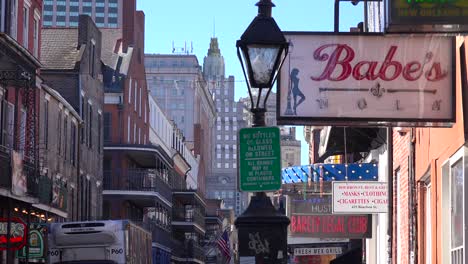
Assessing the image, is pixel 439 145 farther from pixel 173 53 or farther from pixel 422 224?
pixel 173 53

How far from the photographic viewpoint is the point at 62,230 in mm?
29094

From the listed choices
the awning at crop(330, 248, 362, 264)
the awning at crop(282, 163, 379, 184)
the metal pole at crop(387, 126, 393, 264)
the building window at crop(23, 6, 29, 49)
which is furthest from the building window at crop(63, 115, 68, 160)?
the metal pole at crop(387, 126, 393, 264)

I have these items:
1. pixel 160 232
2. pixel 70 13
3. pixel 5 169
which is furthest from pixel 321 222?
pixel 70 13

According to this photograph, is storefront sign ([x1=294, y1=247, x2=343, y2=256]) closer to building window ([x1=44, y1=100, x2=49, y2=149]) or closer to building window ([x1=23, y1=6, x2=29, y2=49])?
building window ([x1=23, y1=6, x2=29, y2=49])

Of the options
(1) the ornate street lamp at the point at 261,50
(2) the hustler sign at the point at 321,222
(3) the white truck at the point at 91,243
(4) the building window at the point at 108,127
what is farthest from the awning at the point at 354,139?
(4) the building window at the point at 108,127

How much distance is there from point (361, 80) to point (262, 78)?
197 centimetres

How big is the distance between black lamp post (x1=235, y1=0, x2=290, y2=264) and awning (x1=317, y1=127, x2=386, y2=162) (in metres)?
9.58

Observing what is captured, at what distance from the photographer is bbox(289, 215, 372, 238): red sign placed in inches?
867

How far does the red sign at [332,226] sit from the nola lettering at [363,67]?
A: 1054 centimetres

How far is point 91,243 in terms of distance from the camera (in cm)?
2892

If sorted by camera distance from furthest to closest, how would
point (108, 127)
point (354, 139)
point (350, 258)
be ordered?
1. point (108, 127)
2. point (354, 139)
3. point (350, 258)

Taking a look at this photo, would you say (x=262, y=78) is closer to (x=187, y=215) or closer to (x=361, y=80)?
(x=361, y=80)

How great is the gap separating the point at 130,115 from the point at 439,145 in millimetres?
56393

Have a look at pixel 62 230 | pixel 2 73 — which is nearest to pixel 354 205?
pixel 62 230
